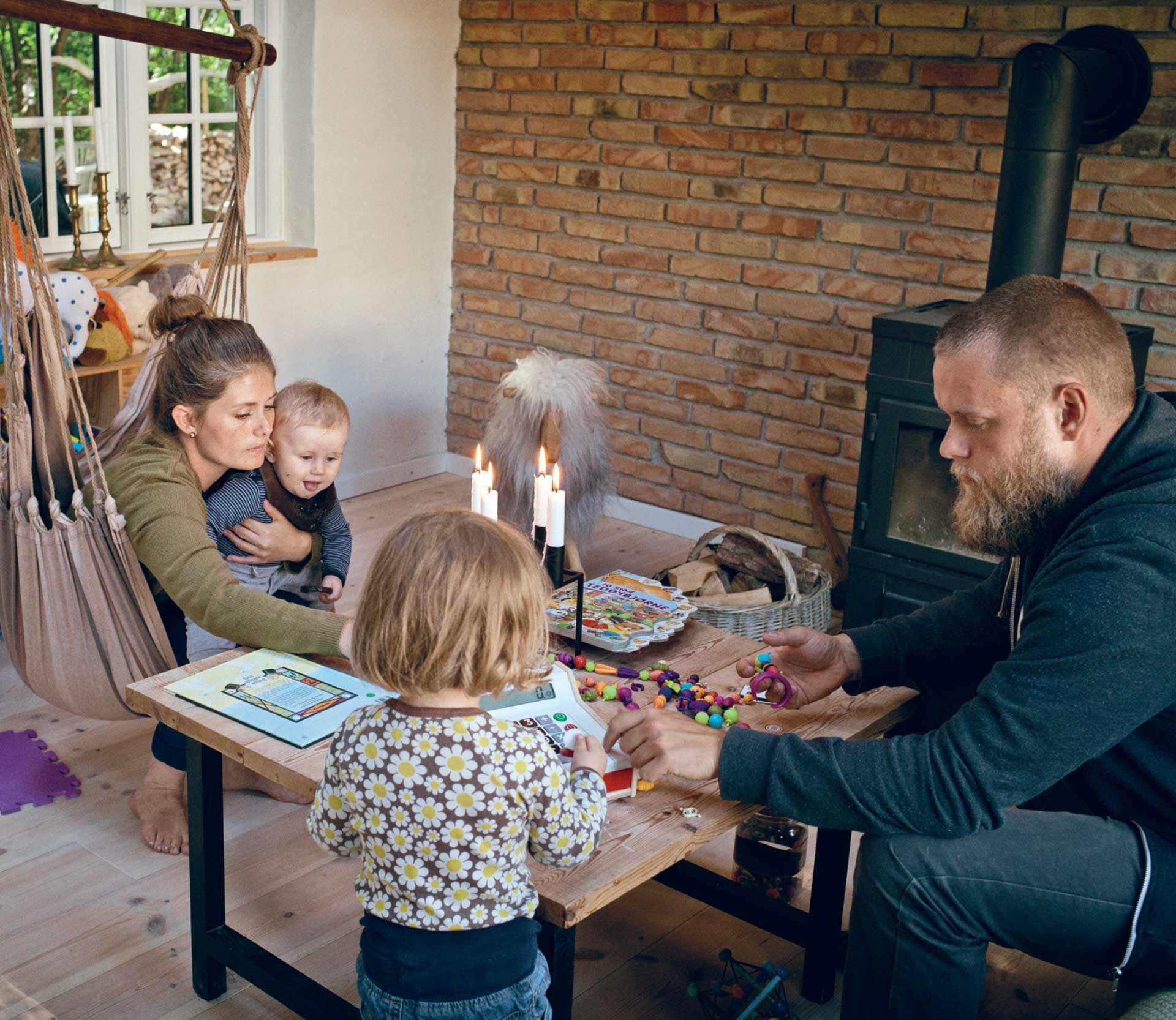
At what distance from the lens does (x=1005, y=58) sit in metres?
3.25

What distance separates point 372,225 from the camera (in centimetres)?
429

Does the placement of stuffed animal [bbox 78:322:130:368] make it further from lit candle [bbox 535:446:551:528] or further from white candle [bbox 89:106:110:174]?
lit candle [bbox 535:446:551:528]

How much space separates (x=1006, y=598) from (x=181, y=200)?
2977 millimetres

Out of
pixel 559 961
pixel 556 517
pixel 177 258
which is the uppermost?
pixel 177 258

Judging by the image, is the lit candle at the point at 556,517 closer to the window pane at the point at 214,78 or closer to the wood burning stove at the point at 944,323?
the wood burning stove at the point at 944,323

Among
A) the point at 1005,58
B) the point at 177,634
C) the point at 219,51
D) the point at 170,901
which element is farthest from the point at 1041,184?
the point at 170,901

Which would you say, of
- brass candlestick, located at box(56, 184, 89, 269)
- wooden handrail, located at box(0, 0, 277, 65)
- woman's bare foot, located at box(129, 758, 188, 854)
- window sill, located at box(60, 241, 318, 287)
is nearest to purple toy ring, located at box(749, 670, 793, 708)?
woman's bare foot, located at box(129, 758, 188, 854)

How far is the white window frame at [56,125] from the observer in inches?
135

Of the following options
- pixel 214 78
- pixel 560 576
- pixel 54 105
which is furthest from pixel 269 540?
pixel 214 78

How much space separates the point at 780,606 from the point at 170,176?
2.29 meters

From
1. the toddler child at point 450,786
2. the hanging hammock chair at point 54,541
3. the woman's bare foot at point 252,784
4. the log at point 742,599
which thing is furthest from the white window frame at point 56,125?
the toddler child at point 450,786

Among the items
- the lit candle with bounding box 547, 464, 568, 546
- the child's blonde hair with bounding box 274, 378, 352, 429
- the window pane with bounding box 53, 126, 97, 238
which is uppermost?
the window pane with bounding box 53, 126, 97, 238

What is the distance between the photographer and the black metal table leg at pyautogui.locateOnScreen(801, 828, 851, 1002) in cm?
196

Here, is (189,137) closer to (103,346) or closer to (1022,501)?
(103,346)
